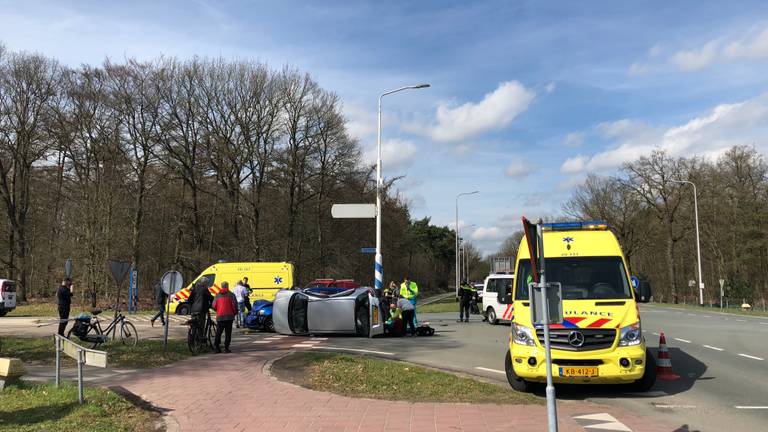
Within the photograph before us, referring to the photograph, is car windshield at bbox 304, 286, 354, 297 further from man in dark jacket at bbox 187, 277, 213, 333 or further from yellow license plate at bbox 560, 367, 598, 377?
yellow license plate at bbox 560, 367, 598, 377

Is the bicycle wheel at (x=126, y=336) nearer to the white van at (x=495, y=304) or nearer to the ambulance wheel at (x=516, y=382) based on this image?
the ambulance wheel at (x=516, y=382)

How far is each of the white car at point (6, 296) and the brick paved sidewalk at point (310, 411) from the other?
69.1 feet

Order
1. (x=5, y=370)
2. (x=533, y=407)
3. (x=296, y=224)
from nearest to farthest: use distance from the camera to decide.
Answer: (x=533, y=407), (x=5, y=370), (x=296, y=224)

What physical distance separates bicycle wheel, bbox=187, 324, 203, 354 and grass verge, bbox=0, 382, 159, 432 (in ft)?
14.9

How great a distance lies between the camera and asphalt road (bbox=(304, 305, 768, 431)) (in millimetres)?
7535

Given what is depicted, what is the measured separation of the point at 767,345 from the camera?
1539 cm

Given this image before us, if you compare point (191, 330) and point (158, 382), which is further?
point (191, 330)

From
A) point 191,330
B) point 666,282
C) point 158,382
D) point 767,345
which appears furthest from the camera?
point 666,282

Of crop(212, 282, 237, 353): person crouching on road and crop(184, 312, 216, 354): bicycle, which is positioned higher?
crop(212, 282, 237, 353): person crouching on road

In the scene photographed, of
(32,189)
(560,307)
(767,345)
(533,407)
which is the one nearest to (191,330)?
(533,407)

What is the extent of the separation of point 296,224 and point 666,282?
37779mm

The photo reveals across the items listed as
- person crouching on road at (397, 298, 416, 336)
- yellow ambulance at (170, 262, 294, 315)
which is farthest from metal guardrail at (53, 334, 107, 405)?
yellow ambulance at (170, 262, 294, 315)

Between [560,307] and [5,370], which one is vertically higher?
[560,307]

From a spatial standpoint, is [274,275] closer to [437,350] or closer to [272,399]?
[437,350]
